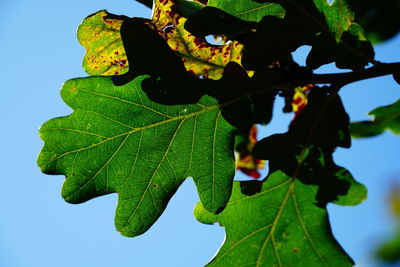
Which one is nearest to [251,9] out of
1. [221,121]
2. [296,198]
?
[221,121]

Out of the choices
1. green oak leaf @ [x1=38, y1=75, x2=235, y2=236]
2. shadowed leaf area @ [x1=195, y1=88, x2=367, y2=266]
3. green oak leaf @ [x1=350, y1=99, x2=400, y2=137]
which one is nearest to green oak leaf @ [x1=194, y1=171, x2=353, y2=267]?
shadowed leaf area @ [x1=195, y1=88, x2=367, y2=266]

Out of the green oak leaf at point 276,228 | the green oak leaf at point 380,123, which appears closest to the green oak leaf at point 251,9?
the green oak leaf at point 276,228

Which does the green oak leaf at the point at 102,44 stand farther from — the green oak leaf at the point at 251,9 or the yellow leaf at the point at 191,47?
the green oak leaf at the point at 251,9

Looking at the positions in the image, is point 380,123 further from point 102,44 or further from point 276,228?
point 102,44

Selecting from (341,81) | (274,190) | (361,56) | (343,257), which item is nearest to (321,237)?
(343,257)

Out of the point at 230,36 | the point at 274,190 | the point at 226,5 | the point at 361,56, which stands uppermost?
the point at 226,5

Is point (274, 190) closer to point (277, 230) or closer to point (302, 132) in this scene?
point (277, 230)

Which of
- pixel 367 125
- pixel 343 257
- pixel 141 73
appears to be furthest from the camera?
pixel 367 125

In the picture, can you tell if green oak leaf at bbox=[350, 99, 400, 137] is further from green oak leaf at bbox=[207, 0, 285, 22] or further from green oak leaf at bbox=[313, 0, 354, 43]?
green oak leaf at bbox=[207, 0, 285, 22]
